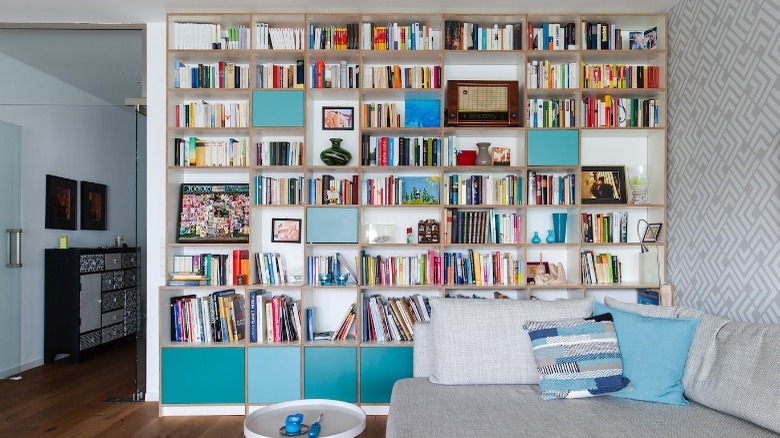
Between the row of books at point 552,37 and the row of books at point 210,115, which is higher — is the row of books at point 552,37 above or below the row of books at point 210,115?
above

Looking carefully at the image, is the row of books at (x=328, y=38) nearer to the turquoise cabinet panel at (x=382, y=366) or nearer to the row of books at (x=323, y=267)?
the row of books at (x=323, y=267)

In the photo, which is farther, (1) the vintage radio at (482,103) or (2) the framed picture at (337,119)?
(2) the framed picture at (337,119)

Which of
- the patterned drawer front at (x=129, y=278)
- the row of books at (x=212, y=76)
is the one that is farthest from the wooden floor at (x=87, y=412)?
the row of books at (x=212, y=76)

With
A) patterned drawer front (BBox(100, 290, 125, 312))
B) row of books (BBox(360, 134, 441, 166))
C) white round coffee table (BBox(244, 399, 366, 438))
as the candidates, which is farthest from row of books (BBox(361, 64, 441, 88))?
patterned drawer front (BBox(100, 290, 125, 312))

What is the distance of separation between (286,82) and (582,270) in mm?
2422

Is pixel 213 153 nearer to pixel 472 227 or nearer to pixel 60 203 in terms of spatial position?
pixel 472 227

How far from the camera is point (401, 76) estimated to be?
367 cm

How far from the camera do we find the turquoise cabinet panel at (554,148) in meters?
3.56

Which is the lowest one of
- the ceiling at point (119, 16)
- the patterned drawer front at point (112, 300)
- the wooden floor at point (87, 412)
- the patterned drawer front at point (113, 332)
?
the wooden floor at point (87, 412)

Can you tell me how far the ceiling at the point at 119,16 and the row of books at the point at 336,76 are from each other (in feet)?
1.25

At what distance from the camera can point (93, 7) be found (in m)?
3.56

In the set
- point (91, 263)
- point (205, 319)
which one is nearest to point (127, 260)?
point (91, 263)

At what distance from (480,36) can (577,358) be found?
227 centimetres

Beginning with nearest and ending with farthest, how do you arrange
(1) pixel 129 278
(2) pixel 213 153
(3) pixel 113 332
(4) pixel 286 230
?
(2) pixel 213 153 < (4) pixel 286 230 < (3) pixel 113 332 < (1) pixel 129 278
